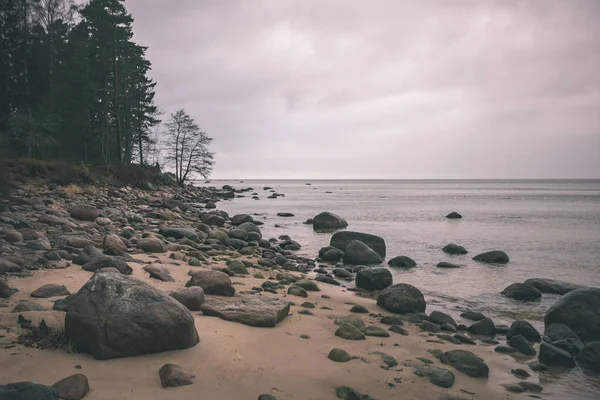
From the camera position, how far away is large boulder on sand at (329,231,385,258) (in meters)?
15.5

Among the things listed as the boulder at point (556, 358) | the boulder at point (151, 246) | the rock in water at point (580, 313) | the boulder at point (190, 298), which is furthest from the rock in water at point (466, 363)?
the boulder at point (151, 246)

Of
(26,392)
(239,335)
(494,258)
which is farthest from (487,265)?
(26,392)

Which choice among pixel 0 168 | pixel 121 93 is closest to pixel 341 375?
pixel 0 168

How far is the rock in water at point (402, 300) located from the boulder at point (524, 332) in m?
1.71

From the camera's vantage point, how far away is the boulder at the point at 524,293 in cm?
938

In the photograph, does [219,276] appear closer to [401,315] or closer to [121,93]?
[401,315]

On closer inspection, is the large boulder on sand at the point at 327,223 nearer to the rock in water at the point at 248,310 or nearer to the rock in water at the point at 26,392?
the rock in water at the point at 248,310

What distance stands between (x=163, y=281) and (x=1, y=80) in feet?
103

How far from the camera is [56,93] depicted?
29.6 meters

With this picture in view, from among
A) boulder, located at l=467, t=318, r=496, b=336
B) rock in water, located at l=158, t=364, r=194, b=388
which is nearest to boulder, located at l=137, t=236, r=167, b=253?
rock in water, located at l=158, t=364, r=194, b=388

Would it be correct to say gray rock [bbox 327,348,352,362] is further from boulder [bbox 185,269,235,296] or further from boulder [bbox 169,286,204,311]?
boulder [bbox 185,269,235,296]

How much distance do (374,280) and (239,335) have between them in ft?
17.9

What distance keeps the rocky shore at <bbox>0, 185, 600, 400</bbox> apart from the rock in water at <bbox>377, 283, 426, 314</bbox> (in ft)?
0.09

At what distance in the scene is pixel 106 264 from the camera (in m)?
7.32
